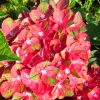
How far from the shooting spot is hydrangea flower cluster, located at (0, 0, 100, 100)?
1181mm

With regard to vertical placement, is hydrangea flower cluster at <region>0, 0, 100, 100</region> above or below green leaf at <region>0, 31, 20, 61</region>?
below

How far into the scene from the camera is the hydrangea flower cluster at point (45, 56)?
1.18 m

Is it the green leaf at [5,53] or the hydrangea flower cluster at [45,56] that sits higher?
the green leaf at [5,53]

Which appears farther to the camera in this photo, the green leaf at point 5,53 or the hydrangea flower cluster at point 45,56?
the hydrangea flower cluster at point 45,56

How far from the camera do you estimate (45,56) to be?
1181 millimetres

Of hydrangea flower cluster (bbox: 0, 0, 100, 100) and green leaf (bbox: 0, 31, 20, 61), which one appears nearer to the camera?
green leaf (bbox: 0, 31, 20, 61)

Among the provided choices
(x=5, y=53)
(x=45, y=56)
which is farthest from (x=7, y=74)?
(x=5, y=53)

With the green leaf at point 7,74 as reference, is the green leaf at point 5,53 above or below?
above

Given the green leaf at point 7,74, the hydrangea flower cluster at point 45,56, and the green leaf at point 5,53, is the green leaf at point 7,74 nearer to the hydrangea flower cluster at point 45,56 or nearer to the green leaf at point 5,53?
the hydrangea flower cluster at point 45,56

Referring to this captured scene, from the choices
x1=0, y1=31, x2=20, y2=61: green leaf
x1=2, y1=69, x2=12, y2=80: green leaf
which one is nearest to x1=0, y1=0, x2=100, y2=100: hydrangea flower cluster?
x1=2, y1=69, x2=12, y2=80: green leaf

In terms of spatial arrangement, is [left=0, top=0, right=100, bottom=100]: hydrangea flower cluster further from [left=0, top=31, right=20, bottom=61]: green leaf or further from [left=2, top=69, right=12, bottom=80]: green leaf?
[left=0, top=31, right=20, bottom=61]: green leaf

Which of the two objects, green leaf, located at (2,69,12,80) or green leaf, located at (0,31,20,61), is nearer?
green leaf, located at (0,31,20,61)

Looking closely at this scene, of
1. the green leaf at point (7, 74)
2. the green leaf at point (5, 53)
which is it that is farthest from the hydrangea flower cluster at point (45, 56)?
the green leaf at point (5, 53)

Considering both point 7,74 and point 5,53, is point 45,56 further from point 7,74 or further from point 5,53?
point 5,53
